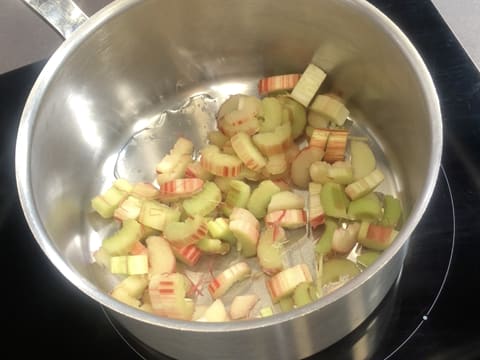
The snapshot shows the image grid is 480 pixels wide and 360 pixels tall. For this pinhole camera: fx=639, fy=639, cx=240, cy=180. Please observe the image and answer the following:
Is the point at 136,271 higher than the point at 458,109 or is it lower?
lower

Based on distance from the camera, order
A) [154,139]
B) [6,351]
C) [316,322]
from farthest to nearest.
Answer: [154,139] < [6,351] < [316,322]

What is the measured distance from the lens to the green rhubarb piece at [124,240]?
916mm

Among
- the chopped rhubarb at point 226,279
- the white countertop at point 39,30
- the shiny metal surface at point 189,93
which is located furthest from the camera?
the white countertop at point 39,30

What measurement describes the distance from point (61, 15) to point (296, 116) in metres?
0.39

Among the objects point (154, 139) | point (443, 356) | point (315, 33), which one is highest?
point (315, 33)

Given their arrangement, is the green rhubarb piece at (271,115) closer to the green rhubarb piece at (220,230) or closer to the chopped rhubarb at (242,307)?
the green rhubarb piece at (220,230)

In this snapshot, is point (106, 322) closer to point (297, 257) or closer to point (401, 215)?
point (297, 257)

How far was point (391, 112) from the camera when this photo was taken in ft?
3.23

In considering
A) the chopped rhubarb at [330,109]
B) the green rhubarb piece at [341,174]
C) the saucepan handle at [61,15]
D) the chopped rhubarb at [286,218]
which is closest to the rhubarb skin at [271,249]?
the chopped rhubarb at [286,218]

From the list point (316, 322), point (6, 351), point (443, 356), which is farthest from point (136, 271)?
point (443, 356)

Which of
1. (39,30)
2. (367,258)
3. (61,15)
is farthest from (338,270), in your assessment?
(39,30)

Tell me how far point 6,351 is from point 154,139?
413 millimetres

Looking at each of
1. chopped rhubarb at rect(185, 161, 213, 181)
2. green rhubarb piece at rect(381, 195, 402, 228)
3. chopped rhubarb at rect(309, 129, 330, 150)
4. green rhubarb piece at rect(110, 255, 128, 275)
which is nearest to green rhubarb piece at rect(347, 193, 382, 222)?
green rhubarb piece at rect(381, 195, 402, 228)

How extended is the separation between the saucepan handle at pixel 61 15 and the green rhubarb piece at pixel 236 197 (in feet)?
1.09
